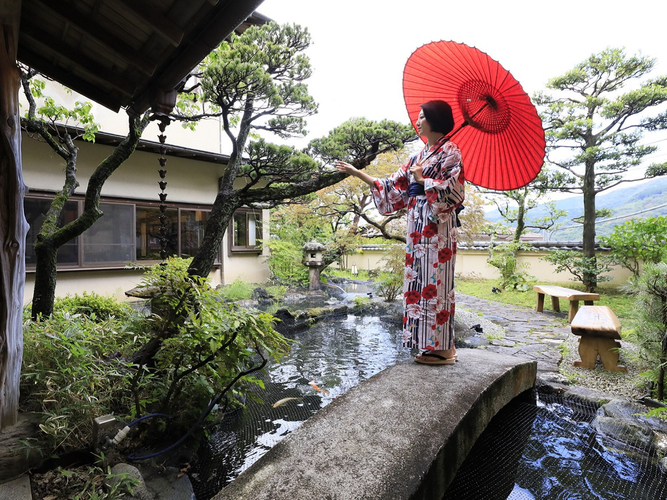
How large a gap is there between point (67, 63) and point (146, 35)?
0.95m

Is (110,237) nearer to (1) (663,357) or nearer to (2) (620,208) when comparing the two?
(1) (663,357)

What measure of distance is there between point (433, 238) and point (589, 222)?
9.07 m

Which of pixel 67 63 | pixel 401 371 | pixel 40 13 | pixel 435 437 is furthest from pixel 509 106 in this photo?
pixel 67 63

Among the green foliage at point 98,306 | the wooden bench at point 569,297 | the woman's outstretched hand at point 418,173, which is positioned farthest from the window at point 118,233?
the wooden bench at point 569,297

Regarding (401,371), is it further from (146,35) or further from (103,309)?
(103,309)

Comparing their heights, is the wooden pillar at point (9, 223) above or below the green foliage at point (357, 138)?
below

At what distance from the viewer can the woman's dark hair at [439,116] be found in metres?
2.75

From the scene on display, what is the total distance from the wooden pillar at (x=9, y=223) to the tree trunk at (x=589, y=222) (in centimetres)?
1078

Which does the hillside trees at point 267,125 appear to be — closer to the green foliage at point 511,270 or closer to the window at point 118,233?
the window at point 118,233

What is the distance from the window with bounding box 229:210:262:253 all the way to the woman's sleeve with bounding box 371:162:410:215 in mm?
7768

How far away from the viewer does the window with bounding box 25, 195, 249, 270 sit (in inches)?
268

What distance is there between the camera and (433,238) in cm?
266

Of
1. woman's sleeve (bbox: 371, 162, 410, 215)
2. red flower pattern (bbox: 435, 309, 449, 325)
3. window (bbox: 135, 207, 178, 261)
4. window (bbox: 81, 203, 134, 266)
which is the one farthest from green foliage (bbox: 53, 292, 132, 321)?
red flower pattern (bbox: 435, 309, 449, 325)

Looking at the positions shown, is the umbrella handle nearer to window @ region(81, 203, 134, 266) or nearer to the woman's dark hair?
the woman's dark hair
